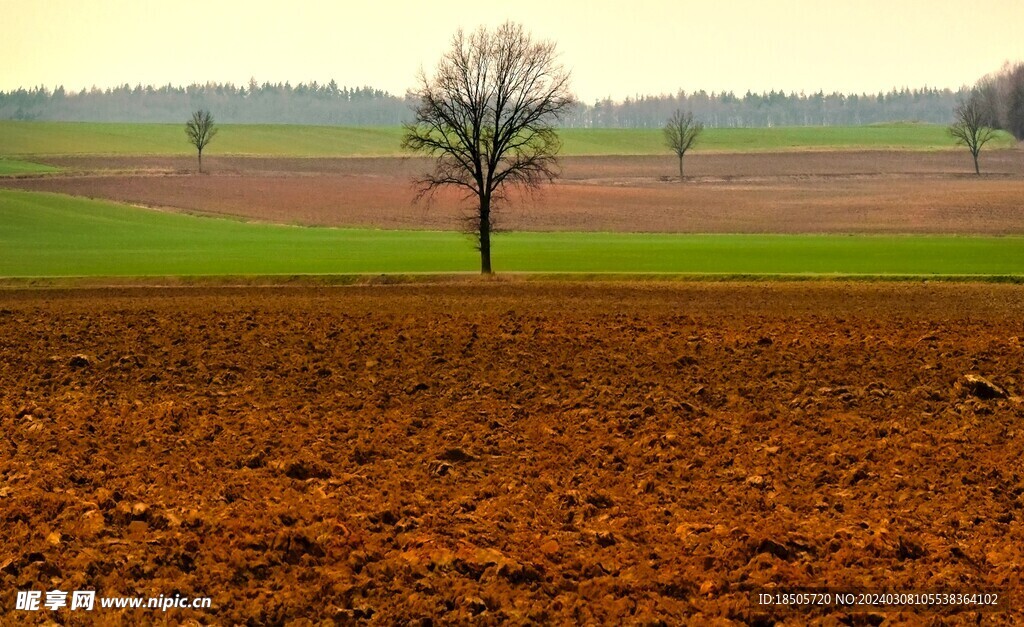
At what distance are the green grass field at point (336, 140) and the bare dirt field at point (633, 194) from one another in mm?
20274

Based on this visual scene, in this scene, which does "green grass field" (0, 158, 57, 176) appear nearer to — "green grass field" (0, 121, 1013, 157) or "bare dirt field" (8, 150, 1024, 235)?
"bare dirt field" (8, 150, 1024, 235)

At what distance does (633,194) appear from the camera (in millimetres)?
93438

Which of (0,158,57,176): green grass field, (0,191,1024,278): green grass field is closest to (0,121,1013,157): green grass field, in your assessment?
(0,158,57,176): green grass field

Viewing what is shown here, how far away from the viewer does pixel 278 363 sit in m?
19.9

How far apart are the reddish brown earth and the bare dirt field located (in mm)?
49350

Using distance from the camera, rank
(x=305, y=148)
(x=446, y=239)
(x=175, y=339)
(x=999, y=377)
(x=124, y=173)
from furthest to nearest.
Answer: (x=305, y=148)
(x=124, y=173)
(x=446, y=239)
(x=175, y=339)
(x=999, y=377)

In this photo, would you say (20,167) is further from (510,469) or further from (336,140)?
(510,469)

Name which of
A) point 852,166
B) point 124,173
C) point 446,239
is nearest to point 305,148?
point 124,173

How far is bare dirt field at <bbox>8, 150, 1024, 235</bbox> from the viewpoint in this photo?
7312 cm

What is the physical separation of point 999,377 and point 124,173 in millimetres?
92981

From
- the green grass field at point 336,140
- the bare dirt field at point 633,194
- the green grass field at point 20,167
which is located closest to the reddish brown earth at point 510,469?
the bare dirt field at point 633,194

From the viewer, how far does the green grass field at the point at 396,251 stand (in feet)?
147

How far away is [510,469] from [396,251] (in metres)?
42.1

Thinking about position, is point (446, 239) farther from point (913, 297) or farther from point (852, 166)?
point (852, 166)
